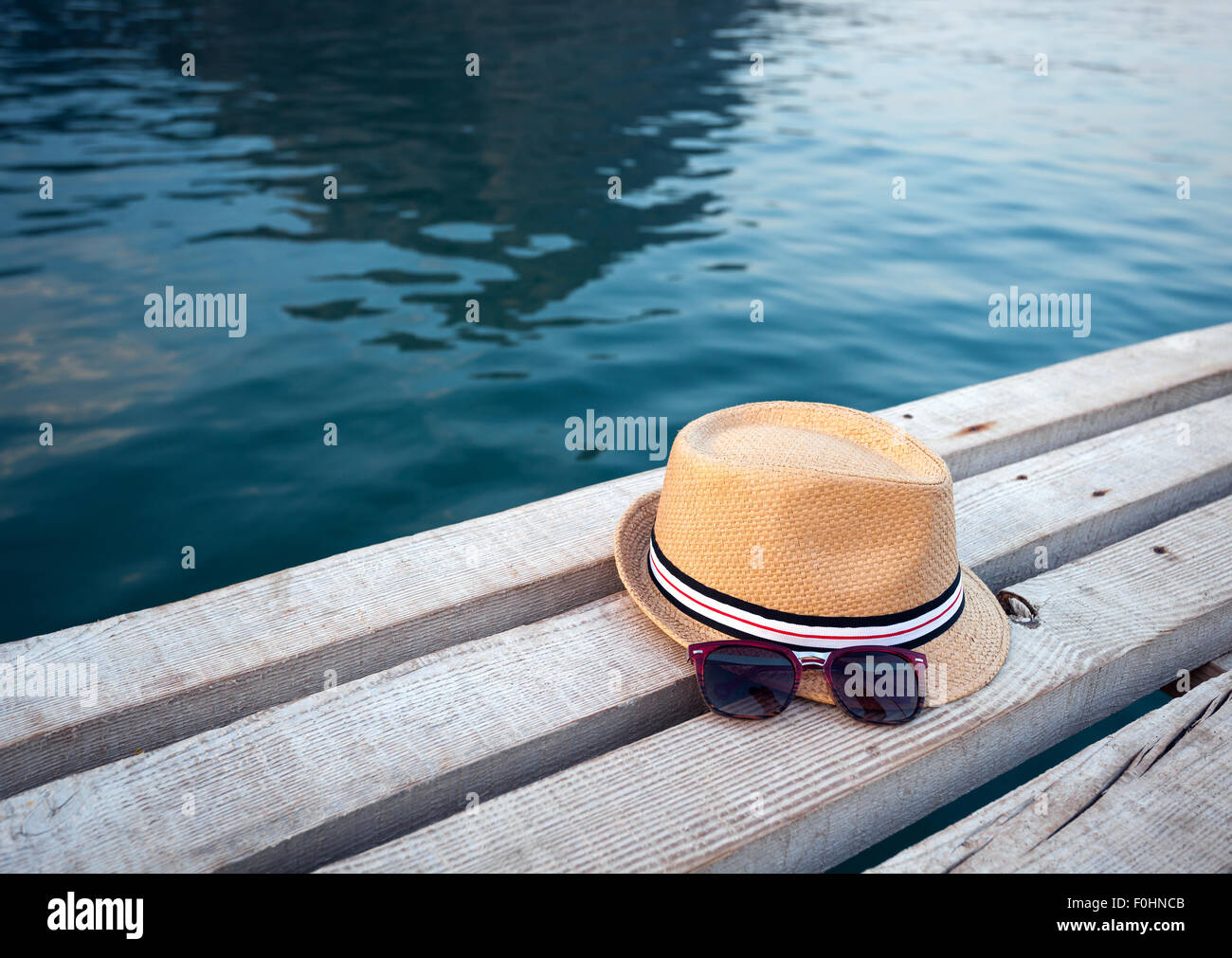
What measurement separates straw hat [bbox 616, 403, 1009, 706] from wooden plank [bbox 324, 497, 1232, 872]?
10cm

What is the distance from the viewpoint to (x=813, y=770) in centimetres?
172

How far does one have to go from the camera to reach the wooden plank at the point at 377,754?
1577 mm

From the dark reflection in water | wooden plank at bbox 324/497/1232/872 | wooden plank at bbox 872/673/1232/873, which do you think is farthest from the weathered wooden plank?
the dark reflection in water

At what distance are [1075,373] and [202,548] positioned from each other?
3.57m

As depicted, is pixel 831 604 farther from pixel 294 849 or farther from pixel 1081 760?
pixel 294 849

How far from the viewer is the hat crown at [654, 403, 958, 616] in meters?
1.80

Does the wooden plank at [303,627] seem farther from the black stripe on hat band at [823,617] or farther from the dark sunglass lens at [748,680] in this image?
the dark sunglass lens at [748,680]

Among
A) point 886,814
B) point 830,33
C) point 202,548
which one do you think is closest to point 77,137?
point 202,548

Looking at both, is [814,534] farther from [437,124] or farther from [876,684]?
[437,124]

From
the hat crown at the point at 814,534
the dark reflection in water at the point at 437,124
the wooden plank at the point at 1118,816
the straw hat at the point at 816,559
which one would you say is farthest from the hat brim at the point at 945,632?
the dark reflection in water at the point at 437,124

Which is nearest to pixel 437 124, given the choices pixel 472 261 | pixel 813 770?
pixel 472 261

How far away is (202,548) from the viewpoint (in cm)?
367

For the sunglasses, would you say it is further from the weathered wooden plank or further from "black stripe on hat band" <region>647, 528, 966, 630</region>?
the weathered wooden plank

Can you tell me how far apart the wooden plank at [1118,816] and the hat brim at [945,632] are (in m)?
0.24
